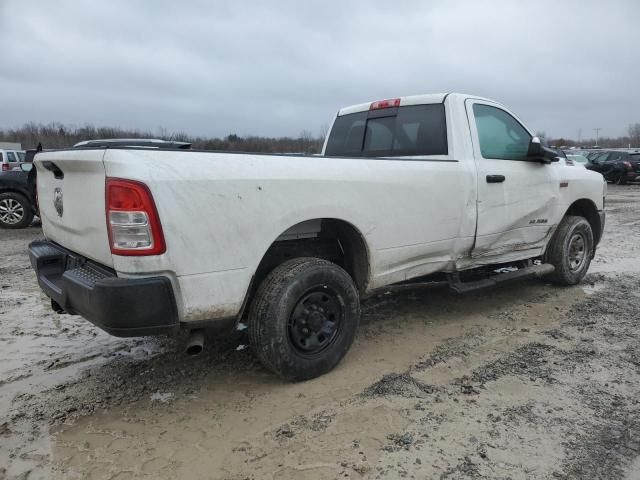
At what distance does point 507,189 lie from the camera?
4504 millimetres

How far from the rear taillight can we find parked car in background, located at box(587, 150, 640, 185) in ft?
81.5

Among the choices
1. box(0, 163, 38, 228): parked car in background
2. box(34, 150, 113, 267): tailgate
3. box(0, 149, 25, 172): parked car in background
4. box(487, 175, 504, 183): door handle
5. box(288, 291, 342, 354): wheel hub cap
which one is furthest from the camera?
box(0, 149, 25, 172): parked car in background

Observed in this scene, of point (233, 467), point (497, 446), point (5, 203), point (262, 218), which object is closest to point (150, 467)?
point (233, 467)

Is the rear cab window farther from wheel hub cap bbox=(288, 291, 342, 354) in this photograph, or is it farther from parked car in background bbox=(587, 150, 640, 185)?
parked car in background bbox=(587, 150, 640, 185)

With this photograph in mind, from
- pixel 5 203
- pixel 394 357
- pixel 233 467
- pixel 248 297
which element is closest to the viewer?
pixel 233 467

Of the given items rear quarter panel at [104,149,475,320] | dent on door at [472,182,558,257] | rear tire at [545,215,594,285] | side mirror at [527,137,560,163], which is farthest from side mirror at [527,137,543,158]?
rear quarter panel at [104,149,475,320]

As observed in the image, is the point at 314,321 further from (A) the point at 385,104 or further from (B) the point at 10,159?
(B) the point at 10,159

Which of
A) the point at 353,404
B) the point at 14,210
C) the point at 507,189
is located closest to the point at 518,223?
the point at 507,189

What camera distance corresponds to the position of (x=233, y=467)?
2.45 meters

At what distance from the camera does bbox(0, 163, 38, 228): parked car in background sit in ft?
34.8

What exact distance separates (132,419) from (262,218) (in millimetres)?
1410

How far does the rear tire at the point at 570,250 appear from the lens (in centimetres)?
539

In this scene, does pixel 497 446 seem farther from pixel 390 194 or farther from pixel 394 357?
pixel 390 194

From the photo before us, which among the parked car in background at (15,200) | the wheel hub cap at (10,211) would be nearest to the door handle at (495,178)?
the parked car in background at (15,200)
